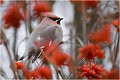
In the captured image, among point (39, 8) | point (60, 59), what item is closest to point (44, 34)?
point (39, 8)

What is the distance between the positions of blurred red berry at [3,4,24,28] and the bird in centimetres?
62

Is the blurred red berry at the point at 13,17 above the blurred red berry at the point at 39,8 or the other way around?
above

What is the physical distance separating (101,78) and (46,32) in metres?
1.77

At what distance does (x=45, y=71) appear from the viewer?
237 centimetres

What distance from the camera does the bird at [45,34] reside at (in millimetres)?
3487

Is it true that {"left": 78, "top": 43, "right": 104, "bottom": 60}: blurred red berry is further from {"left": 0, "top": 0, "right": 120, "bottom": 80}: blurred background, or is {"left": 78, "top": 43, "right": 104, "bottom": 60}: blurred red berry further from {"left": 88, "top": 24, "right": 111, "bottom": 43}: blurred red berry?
{"left": 0, "top": 0, "right": 120, "bottom": 80}: blurred background

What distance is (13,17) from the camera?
2.51 m

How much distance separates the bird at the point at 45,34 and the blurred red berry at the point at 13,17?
617mm

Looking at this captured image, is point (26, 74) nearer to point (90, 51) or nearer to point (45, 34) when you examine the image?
point (90, 51)

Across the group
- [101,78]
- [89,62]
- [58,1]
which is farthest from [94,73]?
[58,1]

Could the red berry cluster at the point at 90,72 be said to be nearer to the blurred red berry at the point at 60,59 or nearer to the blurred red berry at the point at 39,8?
the blurred red berry at the point at 60,59

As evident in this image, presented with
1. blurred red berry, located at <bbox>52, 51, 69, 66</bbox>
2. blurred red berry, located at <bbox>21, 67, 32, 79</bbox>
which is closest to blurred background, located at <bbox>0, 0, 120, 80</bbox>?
blurred red berry, located at <bbox>21, 67, 32, 79</bbox>

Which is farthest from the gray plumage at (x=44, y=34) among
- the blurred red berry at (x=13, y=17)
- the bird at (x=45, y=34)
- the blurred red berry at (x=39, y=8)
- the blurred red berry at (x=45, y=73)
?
the blurred red berry at (x=45, y=73)

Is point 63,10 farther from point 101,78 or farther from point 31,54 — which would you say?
point 101,78
